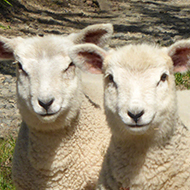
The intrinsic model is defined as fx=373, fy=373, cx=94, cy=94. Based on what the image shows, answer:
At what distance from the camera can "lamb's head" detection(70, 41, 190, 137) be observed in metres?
2.79

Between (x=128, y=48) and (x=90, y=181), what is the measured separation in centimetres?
162

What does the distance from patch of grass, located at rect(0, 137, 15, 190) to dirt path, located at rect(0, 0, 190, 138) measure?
290 millimetres

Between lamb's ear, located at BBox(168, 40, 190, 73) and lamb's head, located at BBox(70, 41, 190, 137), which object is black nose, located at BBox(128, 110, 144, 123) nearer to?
lamb's head, located at BBox(70, 41, 190, 137)

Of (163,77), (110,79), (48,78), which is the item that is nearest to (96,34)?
(48,78)

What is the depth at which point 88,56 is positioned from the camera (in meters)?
3.45

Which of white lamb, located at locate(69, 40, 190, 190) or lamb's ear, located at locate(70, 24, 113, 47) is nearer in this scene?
white lamb, located at locate(69, 40, 190, 190)

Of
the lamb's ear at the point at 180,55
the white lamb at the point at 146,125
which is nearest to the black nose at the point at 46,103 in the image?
the white lamb at the point at 146,125

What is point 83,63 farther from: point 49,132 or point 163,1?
point 163,1

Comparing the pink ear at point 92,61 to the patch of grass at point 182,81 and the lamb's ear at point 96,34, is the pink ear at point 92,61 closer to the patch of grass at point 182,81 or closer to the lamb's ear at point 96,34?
the lamb's ear at point 96,34

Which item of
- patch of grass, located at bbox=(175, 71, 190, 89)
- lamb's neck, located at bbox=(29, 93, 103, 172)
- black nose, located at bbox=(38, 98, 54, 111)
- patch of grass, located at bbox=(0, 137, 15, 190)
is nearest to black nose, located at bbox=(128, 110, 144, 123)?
black nose, located at bbox=(38, 98, 54, 111)

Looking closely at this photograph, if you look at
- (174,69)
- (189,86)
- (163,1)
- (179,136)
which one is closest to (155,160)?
(179,136)

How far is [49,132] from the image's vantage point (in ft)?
13.1

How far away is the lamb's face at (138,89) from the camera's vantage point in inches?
Result: 109

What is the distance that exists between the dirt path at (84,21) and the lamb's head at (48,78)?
219 cm
